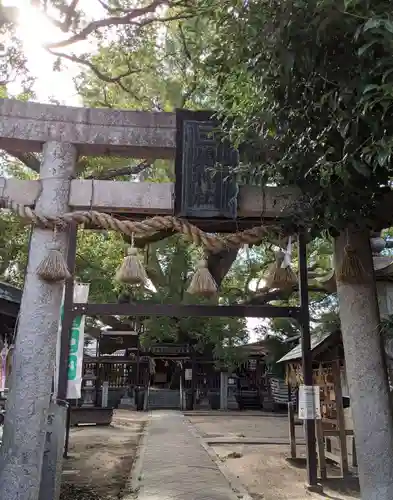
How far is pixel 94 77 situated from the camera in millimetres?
12875

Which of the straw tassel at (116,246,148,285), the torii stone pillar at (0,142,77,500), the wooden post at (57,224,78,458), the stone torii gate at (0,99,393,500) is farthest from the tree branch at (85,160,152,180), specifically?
the straw tassel at (116,246,148,285)

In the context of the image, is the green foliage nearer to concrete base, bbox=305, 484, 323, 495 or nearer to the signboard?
the signboard

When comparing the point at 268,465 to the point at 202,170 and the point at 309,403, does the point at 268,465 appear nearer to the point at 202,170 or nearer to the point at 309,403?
the point at 309,403

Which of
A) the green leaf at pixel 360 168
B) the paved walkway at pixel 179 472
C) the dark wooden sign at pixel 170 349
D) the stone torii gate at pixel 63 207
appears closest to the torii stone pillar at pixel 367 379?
the stone torii gate at pixel 63 207

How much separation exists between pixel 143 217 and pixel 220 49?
74.4 inches

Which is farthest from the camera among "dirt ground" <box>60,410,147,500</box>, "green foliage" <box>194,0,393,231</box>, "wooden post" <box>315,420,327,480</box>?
"wooden post" <box>315,420,327,480</box>

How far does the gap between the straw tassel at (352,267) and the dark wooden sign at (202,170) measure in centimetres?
112

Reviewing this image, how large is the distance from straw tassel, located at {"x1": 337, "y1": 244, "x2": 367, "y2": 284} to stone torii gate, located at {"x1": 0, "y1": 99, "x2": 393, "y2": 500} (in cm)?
12

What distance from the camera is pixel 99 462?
950cm

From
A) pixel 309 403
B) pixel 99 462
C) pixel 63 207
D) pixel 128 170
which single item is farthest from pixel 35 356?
pixel 128 170

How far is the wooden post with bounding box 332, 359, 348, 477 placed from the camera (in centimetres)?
776

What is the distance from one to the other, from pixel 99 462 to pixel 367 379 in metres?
6.96

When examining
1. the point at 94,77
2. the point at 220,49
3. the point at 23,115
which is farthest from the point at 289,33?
the point at 94,77

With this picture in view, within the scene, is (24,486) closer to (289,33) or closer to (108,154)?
(108,154)
